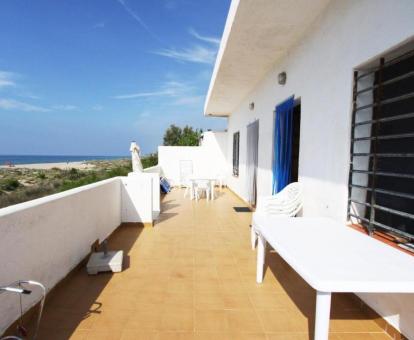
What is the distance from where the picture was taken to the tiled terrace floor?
2.02 meters

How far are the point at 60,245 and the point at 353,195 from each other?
2.86 meters

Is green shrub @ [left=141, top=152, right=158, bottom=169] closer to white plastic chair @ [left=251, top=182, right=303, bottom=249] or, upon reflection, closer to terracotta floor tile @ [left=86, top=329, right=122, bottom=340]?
white plastic chair @ [left=251, top=182, right=303, bottom=249]

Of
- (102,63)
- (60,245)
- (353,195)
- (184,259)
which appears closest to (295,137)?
(353,195)

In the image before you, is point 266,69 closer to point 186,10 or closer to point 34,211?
point 34,211

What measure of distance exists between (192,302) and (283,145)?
291 centimetres

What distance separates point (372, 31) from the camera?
7.41 feet

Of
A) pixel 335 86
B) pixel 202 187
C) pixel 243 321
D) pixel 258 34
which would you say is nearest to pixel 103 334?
pixel 243 321

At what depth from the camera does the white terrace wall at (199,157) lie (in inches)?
468

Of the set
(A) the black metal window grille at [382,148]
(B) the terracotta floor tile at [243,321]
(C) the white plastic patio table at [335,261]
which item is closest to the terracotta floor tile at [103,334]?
(B) the terracotta floor tile at [243,321]

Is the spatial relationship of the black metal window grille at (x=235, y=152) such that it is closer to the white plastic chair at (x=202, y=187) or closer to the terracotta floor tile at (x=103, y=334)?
the white plastic chair at (x=202, y=187)

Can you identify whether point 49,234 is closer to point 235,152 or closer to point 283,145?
point 283,145

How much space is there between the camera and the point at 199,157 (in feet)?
39.4

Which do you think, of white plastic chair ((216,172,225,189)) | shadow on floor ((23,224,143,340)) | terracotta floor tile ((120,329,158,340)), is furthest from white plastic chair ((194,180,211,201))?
terracotta floor tile ((120,329,158,340))

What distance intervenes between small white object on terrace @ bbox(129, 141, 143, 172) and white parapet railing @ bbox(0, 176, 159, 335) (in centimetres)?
119
